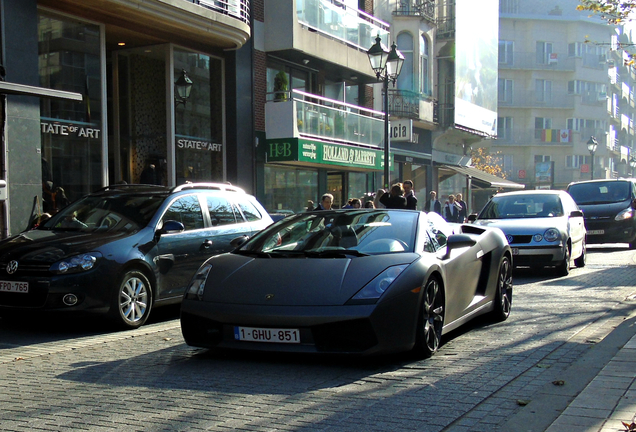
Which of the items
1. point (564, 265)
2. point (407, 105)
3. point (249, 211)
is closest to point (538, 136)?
point (407, 105)

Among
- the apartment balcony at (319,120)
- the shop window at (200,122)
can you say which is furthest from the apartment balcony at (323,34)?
the shop window at (200,122)

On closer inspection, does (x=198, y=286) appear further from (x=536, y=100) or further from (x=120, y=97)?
(x=536, y=100)

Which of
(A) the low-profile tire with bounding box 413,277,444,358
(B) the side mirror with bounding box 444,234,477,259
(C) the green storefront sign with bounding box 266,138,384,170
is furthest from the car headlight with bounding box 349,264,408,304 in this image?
(C) the green storefront sign with bounding box 266,138,384,170

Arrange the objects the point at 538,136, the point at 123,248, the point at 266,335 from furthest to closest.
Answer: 1. the point at 538,136
2. the point at 123,248
3. the point at 266,335

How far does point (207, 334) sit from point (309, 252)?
1134 millimetres

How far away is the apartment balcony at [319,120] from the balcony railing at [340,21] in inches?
86.5

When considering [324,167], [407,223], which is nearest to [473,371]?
[407,223]

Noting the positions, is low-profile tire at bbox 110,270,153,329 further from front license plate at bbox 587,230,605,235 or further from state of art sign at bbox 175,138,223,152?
front license plate at bbox 587,230,605,235

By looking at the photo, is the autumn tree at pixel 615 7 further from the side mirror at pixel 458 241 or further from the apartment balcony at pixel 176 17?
the side mirror at pixel 458 241

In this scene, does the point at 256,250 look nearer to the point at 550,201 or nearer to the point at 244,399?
the point at 244,399

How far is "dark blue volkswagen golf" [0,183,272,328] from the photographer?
7.96m

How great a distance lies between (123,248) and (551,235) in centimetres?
811

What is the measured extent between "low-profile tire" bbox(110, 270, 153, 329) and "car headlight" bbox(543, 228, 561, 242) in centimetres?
765

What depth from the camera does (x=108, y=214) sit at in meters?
Answer: 9.34
